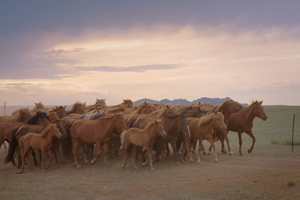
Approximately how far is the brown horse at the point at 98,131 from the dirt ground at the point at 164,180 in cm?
77

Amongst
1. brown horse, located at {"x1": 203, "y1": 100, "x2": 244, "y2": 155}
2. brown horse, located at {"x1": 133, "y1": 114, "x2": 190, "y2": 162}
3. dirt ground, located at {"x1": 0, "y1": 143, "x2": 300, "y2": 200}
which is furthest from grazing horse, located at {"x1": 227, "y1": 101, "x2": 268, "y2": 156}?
brown horse, located at {"x1": 133, "y1": 114, "x2": 190, "y2": 162}

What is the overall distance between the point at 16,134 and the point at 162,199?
8.47m

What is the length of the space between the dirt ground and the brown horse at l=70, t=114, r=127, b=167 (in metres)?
0.77

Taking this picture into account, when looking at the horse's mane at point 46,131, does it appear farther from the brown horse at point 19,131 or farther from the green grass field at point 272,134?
the green grass field at point 272,134

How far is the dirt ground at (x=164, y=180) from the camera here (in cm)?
1046

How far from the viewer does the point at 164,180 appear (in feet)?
39.8

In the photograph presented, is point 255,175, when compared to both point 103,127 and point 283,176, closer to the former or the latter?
point 283,176

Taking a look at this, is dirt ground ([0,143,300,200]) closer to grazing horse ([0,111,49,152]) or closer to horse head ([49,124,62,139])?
horse head ([49,124,62,139])

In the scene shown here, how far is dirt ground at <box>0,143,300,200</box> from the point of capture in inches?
412

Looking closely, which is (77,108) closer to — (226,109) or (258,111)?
(226,109)

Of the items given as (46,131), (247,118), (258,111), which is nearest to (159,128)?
(46,131)

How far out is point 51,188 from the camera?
11984 mm

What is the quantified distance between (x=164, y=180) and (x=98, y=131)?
3825 mm

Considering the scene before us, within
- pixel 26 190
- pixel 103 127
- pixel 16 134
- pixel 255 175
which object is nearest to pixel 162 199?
pixel 255 175
